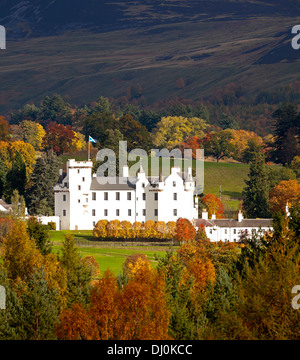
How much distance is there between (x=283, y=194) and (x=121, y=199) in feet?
65.2

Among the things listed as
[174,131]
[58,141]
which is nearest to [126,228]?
[58,141]

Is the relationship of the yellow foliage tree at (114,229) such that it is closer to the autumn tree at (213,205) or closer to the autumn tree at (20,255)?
the autumn tree at (213,205)

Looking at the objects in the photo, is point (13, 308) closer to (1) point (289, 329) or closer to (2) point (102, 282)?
(2) point (102, 282)

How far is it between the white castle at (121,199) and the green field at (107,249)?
6322 mm

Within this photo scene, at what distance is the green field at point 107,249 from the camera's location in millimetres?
85562

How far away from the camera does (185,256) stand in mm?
78250

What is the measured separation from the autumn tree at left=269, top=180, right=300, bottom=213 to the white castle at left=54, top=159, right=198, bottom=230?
9703 millimetres

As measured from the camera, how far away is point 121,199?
11256 centimetres

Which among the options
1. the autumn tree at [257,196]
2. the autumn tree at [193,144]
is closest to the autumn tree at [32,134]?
the autumn tree at [193,144]

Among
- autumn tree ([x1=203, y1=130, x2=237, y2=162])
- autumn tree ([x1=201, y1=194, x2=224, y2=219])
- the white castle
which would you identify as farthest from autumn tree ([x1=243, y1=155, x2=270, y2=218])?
autumn tree ([x1=203, y1=130, x2=237, y2=162])

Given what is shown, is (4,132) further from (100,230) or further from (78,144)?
(100,230)

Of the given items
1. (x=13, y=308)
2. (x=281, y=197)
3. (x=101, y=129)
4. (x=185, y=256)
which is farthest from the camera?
(x=101, y=129)

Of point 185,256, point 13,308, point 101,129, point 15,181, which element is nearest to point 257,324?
point 13,308

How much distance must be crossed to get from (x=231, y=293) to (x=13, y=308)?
37.0ft
